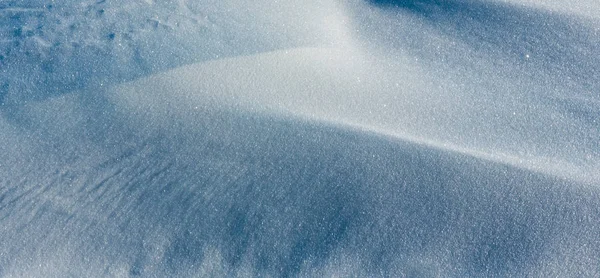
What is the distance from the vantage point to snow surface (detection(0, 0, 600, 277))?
4.02ft

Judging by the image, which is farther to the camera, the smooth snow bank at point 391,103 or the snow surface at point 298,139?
the smooth snow bank at point 391,103

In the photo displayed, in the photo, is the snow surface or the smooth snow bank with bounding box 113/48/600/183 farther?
the smooth snow bank with bounding box 113/48/600/183

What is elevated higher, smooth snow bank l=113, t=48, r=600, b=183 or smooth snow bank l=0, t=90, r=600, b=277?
smooth snow bank l=113, t=48, r=600, b=183

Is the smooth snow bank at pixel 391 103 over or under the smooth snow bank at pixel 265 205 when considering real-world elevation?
over

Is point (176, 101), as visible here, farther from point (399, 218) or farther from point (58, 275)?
point (399, 218)

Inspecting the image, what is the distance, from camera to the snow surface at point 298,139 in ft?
4.02

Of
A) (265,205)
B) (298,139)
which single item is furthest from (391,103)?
(265,205)

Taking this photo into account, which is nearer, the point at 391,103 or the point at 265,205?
the point at 265,205

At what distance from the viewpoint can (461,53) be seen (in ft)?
5.21

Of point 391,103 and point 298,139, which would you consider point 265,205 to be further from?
point 391,103

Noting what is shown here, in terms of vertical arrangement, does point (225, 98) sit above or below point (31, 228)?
above

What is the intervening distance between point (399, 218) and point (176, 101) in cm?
73

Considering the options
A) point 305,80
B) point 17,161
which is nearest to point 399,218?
point 305,80

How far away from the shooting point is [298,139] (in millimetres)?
1375
